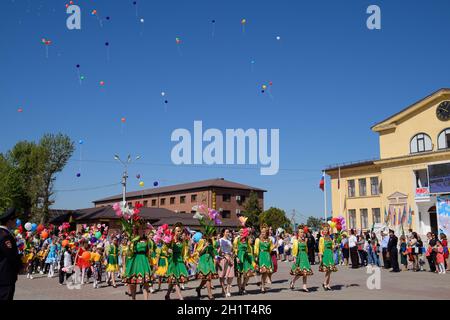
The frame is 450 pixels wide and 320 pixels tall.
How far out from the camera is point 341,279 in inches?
659

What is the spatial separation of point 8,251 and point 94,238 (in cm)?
1224

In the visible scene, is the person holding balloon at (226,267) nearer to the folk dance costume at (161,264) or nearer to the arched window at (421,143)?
the folk dance costume at (161,264)

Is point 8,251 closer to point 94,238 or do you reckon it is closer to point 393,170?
point 94,238

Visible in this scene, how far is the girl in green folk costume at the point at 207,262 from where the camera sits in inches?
465

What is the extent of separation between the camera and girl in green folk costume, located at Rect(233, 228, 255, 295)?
13.1m

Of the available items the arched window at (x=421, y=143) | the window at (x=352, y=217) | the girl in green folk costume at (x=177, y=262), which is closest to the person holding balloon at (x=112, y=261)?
the girl in green folk costume at (x=177, y=262)

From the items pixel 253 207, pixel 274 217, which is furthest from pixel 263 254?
pixel 253 207

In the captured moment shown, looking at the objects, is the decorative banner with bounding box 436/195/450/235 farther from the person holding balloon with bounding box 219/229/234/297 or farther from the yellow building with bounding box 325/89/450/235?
the person holding balloon with bounding box 219/229/234/297

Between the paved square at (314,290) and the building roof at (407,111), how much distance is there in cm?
2808

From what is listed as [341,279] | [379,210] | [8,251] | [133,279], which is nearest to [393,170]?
[379,210]

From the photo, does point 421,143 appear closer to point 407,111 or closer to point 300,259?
point 407,111

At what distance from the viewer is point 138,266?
10.6 metres

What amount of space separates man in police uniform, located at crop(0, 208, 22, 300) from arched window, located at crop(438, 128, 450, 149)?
41.8m

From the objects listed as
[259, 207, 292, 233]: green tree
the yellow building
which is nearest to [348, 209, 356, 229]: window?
the yellow building
